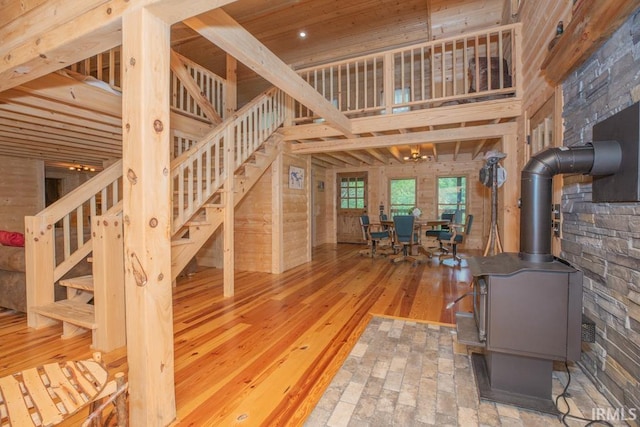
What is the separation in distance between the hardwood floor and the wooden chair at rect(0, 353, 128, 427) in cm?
53

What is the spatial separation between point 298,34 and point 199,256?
4.56 metres

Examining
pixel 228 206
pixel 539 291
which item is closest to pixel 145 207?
pixel 539 291

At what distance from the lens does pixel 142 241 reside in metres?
1.29

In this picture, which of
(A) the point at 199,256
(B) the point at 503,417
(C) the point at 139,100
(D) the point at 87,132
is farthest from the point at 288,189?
(B) the point at 503,417

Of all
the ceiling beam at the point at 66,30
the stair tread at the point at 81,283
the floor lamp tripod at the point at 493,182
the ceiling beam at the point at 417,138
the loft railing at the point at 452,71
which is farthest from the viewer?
the ceiling beam at the point at 417,138

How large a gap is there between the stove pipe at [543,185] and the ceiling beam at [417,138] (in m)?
2.40

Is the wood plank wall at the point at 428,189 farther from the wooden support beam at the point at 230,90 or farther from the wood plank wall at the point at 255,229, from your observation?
the wooden support beam at the point at 230,90

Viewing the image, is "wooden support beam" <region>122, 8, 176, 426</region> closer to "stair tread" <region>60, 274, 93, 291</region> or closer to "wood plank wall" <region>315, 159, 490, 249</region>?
"stair tread" <region>60, 274, 93, 291</region>

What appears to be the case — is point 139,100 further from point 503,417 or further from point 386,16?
point 386,16

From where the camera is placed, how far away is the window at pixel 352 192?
27.6 feet

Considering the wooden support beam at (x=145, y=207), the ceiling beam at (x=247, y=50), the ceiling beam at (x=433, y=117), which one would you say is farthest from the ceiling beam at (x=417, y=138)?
the wooden support beam at (x=145, y=207)

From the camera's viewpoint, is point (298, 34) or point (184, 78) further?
point (298, 34)

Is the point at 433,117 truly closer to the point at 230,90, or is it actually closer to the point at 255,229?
the point at 255,229

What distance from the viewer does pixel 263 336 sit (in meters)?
2.46
